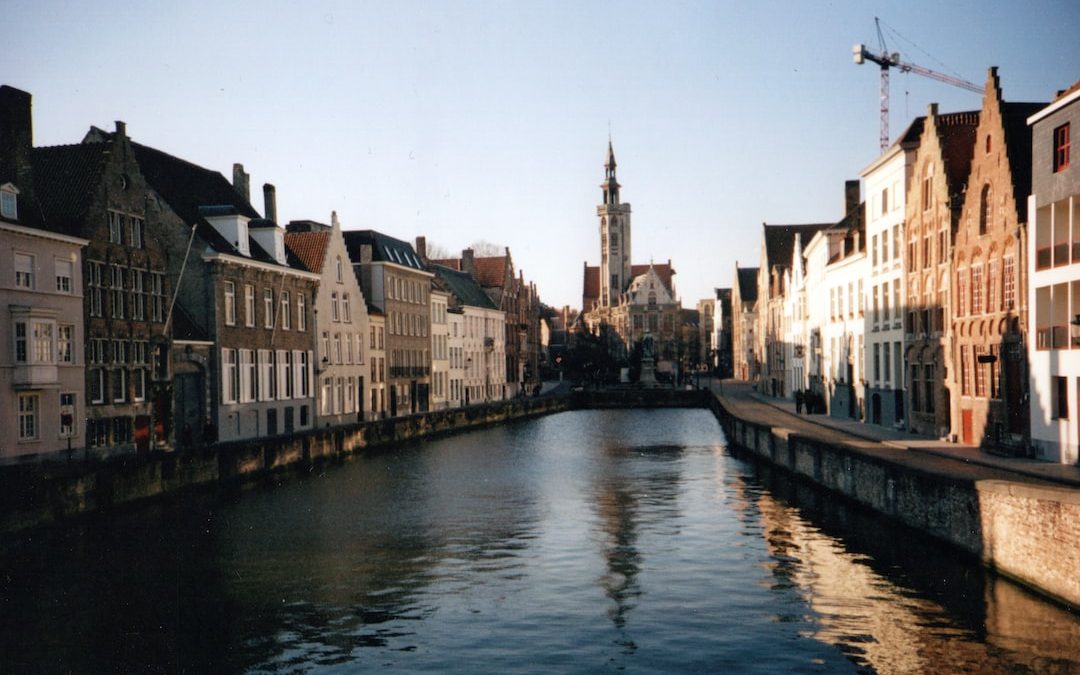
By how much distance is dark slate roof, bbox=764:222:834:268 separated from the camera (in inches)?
3839

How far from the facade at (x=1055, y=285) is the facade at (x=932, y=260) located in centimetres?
737

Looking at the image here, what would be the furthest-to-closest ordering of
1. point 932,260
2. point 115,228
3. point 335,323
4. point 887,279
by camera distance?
1. point 335,323
2. point 887,279
3. point 932,260
4. point 115,228

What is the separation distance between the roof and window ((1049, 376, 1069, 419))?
320 feet

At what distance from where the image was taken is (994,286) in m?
33.6

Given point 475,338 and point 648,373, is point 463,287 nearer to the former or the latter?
point 475,338

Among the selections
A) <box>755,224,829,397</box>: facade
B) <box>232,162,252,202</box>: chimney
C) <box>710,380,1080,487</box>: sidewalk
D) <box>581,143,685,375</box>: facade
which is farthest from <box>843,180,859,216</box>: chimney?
<box>581,143,685,375</box>: facade

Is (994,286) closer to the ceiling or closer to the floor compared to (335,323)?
closer to the floor

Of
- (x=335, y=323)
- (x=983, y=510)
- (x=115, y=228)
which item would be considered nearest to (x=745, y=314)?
(x=335, y=323)

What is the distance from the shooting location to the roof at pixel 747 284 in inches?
5012

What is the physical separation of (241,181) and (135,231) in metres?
18.8

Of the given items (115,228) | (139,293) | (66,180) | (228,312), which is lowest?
(228,312)

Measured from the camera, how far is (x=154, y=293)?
41406mm

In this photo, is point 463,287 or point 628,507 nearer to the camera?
point 628,507

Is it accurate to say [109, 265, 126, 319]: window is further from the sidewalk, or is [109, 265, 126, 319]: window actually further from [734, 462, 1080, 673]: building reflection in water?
the sidewalk
